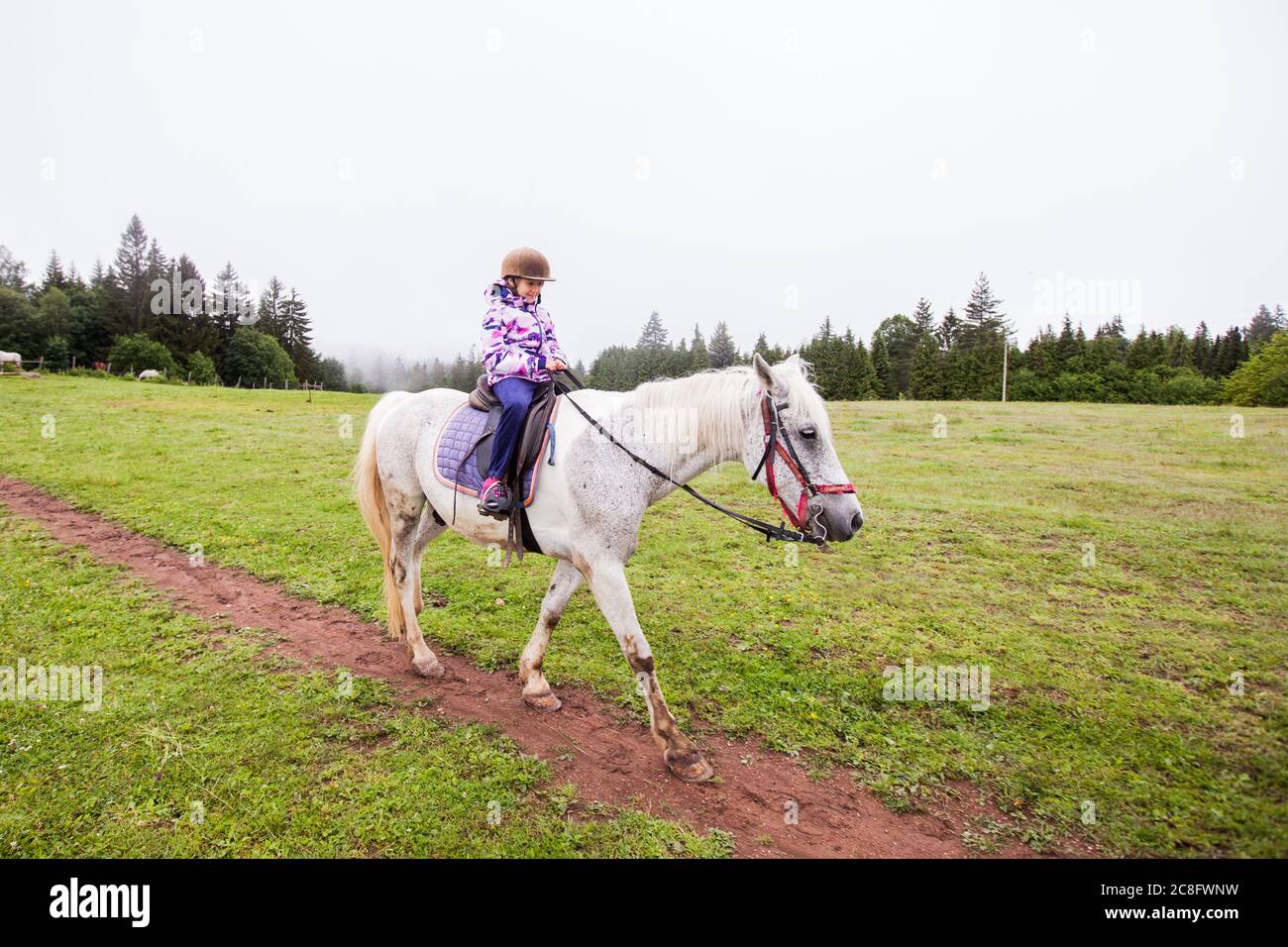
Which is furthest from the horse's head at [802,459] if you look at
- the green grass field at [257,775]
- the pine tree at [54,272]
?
the pine tree at [54,272]

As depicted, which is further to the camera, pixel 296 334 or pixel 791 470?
pixel 296 334

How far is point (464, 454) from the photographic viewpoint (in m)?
4.93

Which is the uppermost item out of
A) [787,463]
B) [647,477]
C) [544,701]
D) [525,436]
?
[525,436]

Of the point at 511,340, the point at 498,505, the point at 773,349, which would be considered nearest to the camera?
the point at 498,505

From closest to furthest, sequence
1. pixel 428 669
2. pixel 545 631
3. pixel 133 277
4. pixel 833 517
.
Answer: pixel 833 517 → pixel 545 631 → pixel 428 669 → pixel 133 277

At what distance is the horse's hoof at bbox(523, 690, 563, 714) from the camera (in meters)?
4.91

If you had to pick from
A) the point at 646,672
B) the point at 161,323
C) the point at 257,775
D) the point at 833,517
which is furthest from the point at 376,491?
the point at 161,323

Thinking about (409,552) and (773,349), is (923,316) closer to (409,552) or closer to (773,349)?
(773,349)

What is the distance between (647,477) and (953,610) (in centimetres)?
487

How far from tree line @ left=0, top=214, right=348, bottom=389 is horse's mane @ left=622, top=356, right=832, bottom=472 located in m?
64.7

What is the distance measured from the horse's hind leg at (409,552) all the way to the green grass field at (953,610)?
0.60 metres
